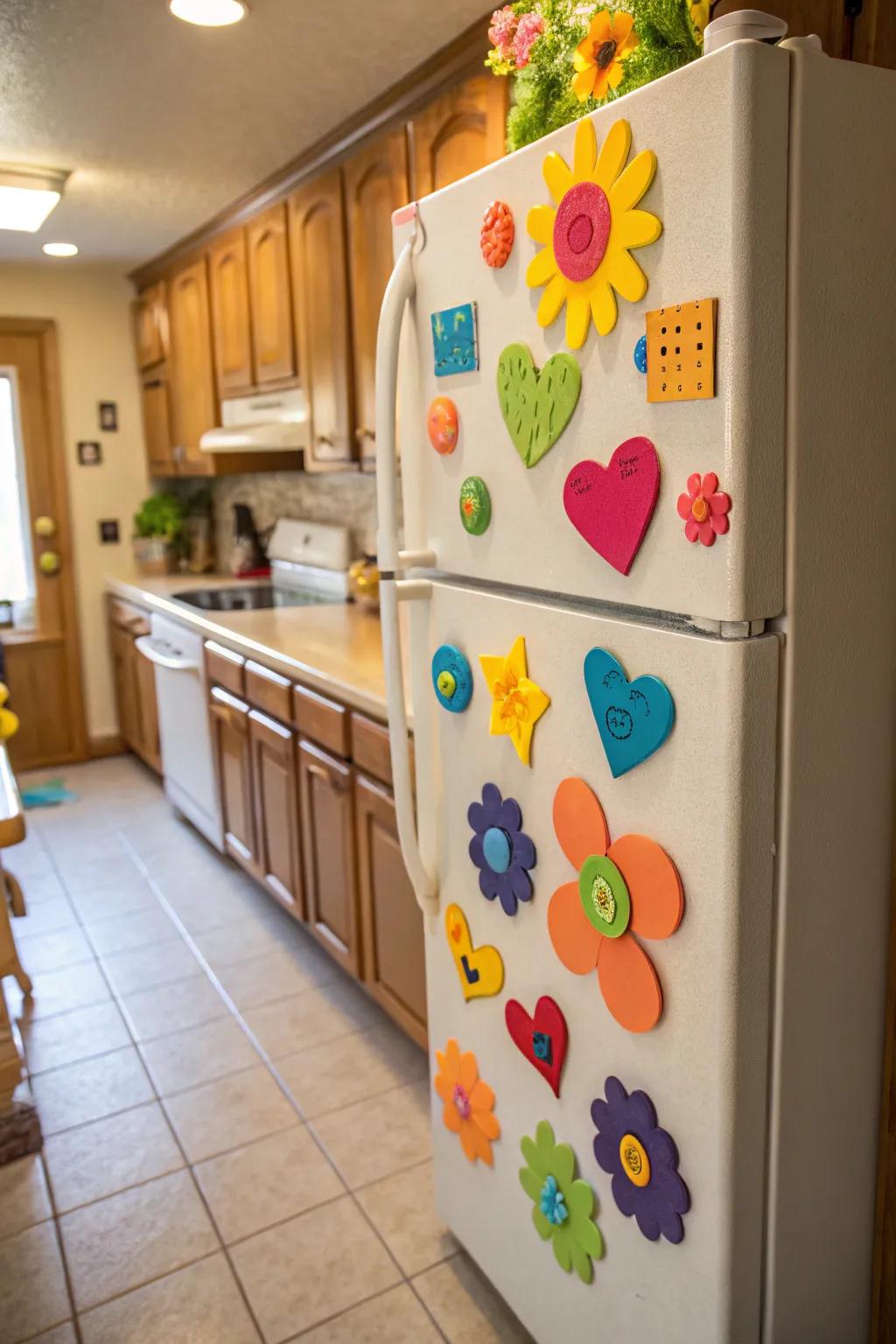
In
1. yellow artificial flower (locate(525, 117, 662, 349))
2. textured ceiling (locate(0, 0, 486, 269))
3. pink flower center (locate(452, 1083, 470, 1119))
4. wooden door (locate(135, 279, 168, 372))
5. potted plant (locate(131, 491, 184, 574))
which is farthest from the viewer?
potted plant (locate(131, 491, 184, 574))

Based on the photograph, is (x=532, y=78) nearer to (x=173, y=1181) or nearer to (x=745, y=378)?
(x=745, y=378)

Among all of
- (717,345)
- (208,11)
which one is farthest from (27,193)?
(717,345)

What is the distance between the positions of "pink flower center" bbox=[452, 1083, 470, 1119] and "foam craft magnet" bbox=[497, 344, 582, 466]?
101 cm

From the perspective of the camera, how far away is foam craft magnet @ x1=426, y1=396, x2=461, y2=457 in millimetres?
1382

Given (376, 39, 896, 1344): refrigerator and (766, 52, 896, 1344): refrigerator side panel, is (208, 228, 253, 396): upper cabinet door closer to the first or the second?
(376, 39, 896, 1344): refrigerator

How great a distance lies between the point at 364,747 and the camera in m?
2.25

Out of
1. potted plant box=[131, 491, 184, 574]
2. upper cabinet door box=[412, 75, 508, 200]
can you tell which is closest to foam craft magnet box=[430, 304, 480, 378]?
upper cabinet door box=[412, 75, 508, 200]

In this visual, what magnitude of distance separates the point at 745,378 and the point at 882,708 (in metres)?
0.40

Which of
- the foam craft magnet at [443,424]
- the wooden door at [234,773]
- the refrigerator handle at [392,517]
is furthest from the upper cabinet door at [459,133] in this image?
the wooden door at [234,773]

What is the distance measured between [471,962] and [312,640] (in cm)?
149

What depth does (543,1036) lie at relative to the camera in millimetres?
1366

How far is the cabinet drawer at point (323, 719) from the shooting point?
2346 mm

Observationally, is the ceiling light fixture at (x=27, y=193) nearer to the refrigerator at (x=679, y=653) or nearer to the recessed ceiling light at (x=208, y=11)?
the recessed ceiling light at (x=208, y=11)

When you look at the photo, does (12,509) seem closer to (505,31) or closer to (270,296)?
(270,296)
